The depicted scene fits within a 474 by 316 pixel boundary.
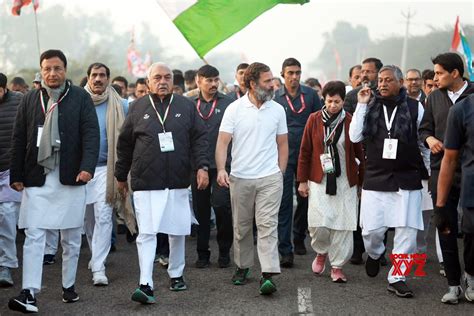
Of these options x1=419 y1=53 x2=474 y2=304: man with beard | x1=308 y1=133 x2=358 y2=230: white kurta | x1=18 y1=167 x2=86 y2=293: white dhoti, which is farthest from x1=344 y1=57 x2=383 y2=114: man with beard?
x1=18 y1=167 x2=86 y2=293: white dhoti

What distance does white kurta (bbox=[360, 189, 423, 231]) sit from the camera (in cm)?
823

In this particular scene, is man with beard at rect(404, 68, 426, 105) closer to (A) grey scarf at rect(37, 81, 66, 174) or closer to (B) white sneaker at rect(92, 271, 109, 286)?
(B) white sneaker at rect(92, 271, 109, 286)

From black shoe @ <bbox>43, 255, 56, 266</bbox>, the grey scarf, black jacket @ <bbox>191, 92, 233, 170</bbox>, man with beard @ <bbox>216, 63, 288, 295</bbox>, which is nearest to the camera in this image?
the grey scarf

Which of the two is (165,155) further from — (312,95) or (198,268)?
(312,95)

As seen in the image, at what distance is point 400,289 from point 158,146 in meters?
2.59

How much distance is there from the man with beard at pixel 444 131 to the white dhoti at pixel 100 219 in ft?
10.8

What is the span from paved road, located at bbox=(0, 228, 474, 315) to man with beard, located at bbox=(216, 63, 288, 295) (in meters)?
0.51

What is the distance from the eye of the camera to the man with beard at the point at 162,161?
8039 millimetres

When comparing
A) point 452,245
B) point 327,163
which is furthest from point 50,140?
point 452,245

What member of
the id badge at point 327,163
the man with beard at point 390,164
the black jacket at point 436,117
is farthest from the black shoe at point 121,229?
the black jacket at point 436,117

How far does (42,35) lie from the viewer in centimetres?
12700

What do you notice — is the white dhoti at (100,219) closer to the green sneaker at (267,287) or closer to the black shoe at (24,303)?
the black shoe at (24,303)

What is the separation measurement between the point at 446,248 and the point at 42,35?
408 ft

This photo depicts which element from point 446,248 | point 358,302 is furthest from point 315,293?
point 446,248
